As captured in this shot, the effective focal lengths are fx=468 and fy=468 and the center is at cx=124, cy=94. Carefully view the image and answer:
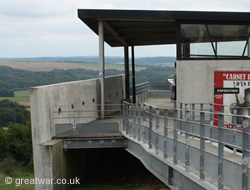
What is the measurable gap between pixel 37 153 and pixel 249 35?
880 centimetres

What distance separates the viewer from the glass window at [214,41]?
56.3ft

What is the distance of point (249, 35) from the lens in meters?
17.3

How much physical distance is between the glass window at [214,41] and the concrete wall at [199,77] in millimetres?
280

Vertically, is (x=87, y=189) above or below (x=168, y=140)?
below

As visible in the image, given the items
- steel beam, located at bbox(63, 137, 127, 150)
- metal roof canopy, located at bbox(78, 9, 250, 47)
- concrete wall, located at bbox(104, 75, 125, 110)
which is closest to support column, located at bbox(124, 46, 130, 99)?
concrete wall, located at bbox(104, 75, 125, 110)

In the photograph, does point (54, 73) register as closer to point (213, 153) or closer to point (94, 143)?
point (94, 143)

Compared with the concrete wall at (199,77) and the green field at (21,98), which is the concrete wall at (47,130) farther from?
the green field at (21,98)

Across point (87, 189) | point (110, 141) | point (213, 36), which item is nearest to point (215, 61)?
point (213, 36)

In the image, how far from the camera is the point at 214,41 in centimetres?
1727

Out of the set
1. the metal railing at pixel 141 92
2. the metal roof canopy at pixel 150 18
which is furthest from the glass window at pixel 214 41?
the metal railing at pixel 141 92

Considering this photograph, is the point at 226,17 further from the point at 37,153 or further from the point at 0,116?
the point at 0,116

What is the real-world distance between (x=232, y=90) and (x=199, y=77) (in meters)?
1.28

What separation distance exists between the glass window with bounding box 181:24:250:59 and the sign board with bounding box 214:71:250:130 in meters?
0.74

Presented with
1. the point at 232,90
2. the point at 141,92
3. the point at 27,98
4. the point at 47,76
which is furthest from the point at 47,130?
the point at 47,76
